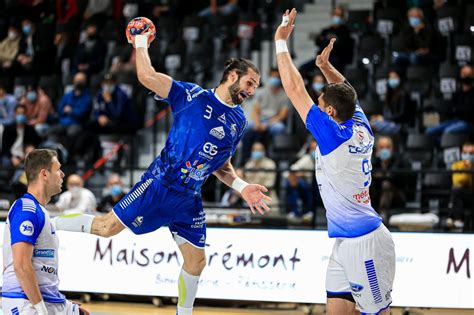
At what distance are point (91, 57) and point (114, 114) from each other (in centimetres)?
256

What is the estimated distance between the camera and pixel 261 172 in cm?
1420

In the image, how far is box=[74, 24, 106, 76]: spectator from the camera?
18609mm

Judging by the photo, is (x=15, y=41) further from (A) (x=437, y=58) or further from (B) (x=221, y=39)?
(A) (x=437, y=58)

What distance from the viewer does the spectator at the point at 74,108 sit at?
17.2m

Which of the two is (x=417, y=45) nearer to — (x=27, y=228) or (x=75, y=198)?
(x=75, y=198)

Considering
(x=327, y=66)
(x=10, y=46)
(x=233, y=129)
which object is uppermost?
(x=10, y=46)

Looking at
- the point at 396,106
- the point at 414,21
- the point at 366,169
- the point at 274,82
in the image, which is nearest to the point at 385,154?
the point at 396,106

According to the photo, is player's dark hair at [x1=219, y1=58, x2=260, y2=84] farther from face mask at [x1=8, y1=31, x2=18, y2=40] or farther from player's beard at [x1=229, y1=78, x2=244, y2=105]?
face mask at [x1=8, y1=31, x2=18, y2=40]

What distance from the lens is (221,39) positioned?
18.1 m

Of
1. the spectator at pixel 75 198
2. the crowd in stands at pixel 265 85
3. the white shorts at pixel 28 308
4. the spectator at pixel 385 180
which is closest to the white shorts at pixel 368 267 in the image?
the white shorts at pixel 28 308

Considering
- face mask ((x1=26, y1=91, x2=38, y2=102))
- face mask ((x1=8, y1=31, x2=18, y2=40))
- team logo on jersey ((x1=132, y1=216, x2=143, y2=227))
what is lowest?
team logo on jersey ((x1=132, y1=216, x2=143, y2=227))

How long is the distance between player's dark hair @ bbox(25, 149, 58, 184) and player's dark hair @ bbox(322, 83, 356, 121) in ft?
6.60

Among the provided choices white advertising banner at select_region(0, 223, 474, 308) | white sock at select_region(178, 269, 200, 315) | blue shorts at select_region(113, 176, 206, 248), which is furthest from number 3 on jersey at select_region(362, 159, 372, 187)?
white advertising banner at select_region(0, 223, 474, 308)

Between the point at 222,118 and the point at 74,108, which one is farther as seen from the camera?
the point at 74,108
